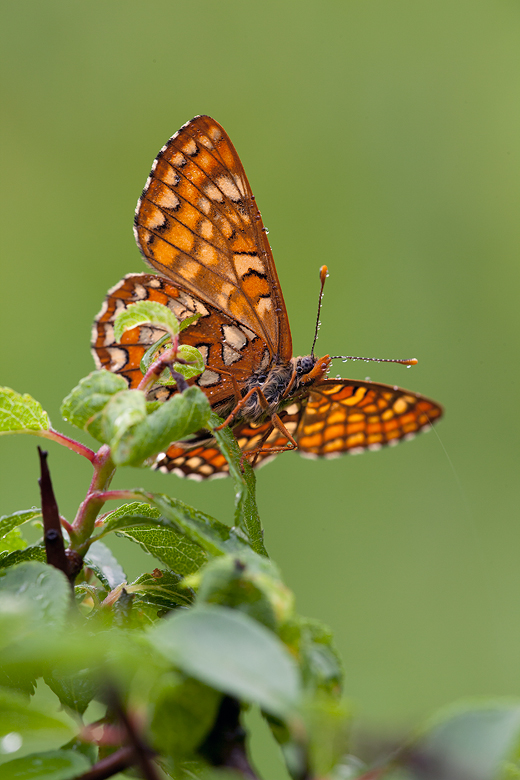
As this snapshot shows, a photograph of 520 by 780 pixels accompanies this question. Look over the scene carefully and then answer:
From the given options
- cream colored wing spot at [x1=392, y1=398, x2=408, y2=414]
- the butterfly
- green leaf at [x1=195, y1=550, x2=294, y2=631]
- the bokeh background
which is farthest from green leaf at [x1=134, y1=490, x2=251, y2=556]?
the bokeh background

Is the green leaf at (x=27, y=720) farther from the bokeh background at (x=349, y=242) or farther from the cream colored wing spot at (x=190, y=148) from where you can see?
the bokeh background at (x=349, y=242)

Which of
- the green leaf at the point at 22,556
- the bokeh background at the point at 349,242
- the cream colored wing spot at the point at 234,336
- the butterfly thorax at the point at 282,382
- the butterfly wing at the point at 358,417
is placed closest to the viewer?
the green leaf at the point at 22,556

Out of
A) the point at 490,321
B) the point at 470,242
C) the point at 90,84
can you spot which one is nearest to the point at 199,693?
the point at 490,321

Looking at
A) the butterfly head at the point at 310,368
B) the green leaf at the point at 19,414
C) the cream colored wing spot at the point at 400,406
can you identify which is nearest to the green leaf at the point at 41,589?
the green leaf at the point at 19,414

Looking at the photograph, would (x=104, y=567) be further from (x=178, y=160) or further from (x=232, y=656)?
(x=178, y=160)

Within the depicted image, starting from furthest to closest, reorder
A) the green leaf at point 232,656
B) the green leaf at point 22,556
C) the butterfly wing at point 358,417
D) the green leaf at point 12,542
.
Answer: the butterfly wing at point 358,417 < the green leaf at point 12,542 < the green leaf at point 22,556 < the green leaf at point 232,656

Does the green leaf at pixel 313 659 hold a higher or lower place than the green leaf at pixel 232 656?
lower

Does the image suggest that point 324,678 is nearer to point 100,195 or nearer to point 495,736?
point 495,736

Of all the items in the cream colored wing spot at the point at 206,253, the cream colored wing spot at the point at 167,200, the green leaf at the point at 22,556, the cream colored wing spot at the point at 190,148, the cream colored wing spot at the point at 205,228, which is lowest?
the green leaf at the point at 22,556
